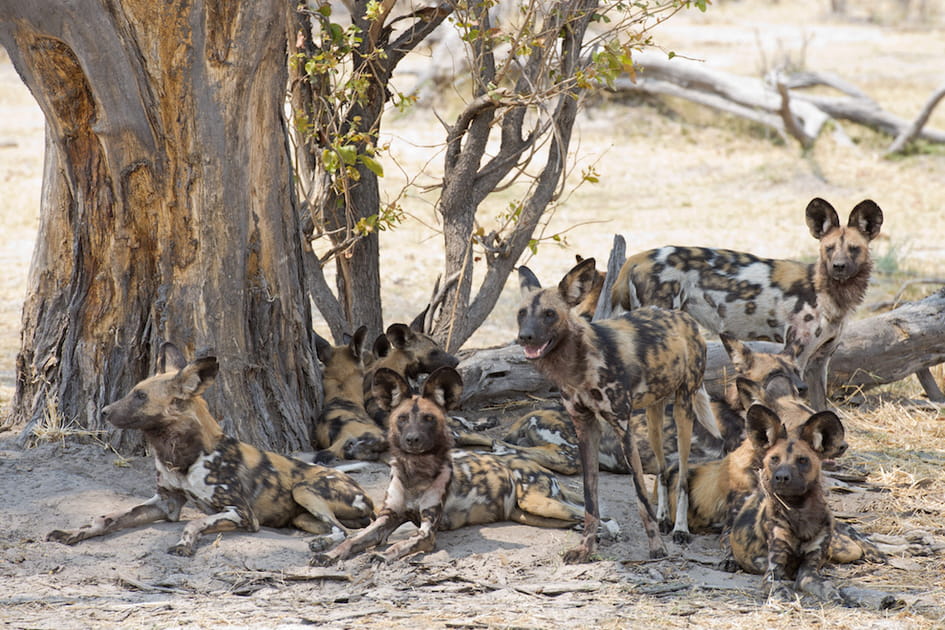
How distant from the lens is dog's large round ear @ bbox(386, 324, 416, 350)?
19.4ft

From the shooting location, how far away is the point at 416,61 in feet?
50.5

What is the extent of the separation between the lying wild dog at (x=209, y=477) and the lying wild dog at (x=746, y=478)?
4.46ft

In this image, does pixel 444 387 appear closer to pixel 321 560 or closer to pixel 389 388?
pixel 389 388

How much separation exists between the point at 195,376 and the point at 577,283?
1.48m

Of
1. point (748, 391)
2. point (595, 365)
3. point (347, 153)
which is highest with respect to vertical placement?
point (347, 153)

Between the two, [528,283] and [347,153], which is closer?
[528,283]

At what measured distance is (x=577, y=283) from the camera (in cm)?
428

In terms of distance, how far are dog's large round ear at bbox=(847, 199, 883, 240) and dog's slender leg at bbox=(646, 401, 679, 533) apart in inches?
59.7

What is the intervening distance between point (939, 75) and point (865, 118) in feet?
14.8

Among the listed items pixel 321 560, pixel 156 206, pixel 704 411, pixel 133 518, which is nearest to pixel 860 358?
pixel 704 411

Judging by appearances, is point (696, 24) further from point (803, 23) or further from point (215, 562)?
point (215, 562)

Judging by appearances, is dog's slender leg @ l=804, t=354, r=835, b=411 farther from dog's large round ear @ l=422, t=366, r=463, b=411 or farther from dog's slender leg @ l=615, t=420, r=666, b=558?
dog's large round ear @ l=422, t=366, r=463, b=411

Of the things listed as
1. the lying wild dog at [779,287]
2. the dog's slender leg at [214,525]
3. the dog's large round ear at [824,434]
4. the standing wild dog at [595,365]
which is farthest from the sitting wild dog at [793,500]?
the dog's slender leg at [214,525]

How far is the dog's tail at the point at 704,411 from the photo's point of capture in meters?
5.00
